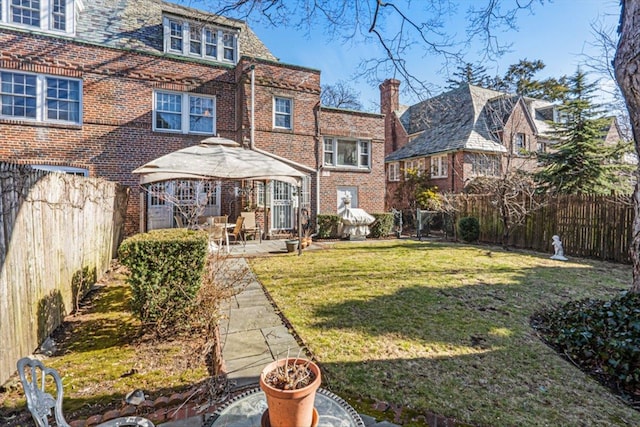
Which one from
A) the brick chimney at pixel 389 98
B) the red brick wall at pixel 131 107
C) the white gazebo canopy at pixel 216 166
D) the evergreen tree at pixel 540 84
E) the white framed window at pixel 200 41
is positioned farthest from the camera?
the evergreen tree at pixel 540 84

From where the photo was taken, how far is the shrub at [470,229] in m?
12.5

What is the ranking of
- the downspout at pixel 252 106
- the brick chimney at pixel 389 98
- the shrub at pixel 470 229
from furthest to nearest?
the brick chimney at pixel 389 98 → the shrub at pixel 470 229 → the downspout at pixel 252 106

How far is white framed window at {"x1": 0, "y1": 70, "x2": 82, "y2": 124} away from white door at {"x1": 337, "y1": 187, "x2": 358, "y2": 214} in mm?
10051

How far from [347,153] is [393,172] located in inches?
364

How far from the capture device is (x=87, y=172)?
34.9 feet

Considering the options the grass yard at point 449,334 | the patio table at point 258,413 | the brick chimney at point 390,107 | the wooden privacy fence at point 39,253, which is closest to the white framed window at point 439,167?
the brick chimney at point 390,107

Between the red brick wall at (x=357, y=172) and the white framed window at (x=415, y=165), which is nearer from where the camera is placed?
the red brick wall at (x=357, y=172)

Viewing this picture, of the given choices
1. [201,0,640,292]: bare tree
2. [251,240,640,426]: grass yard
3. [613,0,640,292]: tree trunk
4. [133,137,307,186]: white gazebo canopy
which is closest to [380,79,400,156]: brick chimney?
[133,137,307,186]: white gazebo canopy

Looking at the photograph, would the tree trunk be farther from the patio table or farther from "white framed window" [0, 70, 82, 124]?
"white framed window" [0, 70, 82, 124]

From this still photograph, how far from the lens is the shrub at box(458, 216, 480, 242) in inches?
494

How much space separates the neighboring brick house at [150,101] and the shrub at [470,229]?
4.44 meters

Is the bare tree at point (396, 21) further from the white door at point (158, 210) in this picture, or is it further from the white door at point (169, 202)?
the white door at point (158, 210)

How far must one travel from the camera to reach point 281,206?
43.5 feet

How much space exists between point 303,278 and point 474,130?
16.3 metres
